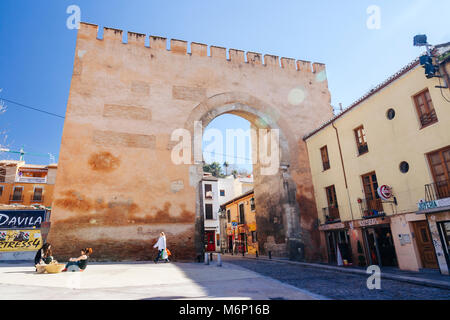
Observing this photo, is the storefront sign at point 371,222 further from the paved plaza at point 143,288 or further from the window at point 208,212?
the window at point 208,212

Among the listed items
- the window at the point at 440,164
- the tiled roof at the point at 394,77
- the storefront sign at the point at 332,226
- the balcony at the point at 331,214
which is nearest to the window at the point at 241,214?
the storefront sign at the point at 332,226

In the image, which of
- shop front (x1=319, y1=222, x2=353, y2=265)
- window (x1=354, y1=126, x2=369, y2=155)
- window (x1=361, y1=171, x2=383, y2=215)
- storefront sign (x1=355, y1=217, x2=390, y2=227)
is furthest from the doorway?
window (x1=354, y1=126, x2=369, y2=155)

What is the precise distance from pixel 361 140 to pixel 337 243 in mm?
4766

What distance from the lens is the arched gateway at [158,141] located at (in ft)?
40.3

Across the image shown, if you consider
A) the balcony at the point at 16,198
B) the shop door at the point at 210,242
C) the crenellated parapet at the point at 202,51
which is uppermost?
the crenellated parapet at the point at 202,51

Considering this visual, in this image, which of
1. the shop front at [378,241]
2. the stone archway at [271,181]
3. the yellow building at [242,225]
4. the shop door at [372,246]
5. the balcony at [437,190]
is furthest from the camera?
the yellow building at [242,225]

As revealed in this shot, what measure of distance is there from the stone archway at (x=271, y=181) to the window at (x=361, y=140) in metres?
4.18

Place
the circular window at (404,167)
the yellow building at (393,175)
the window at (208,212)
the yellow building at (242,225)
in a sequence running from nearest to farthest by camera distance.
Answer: the yellow building at (393,175), the circular window at (404,167), the yellow building at (242,225), the window at (208,212)

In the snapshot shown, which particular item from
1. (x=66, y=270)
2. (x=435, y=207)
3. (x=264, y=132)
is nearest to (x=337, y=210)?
(x=435, y=207)

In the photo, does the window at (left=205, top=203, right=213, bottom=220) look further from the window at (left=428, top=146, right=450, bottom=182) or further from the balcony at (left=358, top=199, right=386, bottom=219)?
the window at (left=428, top=146, right=450, bottom=182)

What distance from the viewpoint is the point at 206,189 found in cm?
3319

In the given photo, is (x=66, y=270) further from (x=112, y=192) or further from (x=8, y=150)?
(x=8, y=150)
